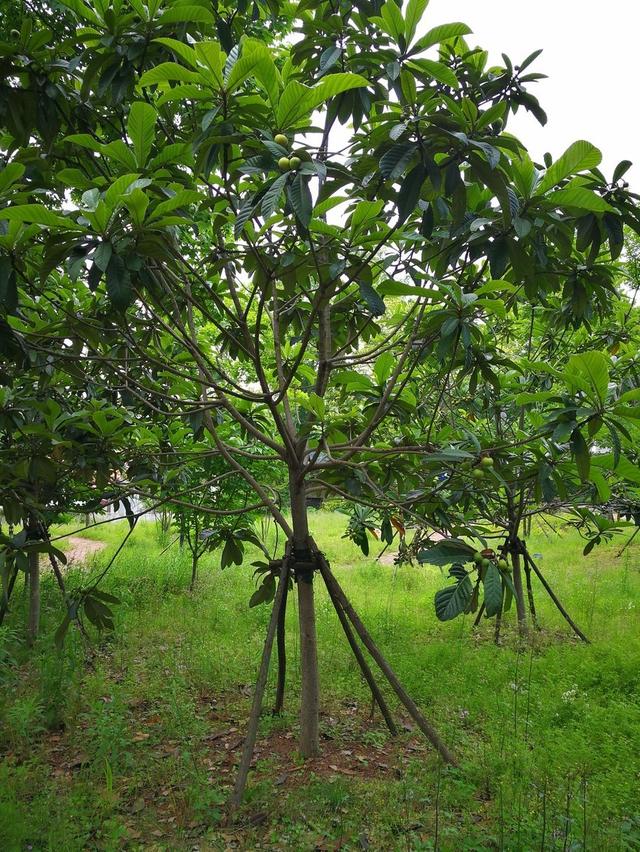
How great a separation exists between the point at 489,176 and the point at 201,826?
→ 98.5 inches

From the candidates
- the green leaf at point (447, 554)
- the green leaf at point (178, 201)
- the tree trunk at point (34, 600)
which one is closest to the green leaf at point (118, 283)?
the green leaf at point (178, 201)

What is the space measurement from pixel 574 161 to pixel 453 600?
4.13 ft

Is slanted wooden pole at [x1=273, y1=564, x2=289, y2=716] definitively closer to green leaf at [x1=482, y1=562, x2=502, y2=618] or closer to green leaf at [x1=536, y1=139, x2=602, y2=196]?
green leaf at [x1=482, y1=562, x2=502, y2=618]

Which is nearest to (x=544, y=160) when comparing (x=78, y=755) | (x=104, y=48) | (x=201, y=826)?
(x=104, y=48)

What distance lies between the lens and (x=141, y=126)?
165cm

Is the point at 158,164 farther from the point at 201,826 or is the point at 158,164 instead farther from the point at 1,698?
the point at 1,698

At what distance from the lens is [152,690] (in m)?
3.61

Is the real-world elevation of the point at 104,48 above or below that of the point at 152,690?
above

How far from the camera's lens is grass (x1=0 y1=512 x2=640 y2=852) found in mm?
2230

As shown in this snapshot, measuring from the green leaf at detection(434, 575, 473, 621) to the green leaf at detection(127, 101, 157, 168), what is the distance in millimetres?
1506

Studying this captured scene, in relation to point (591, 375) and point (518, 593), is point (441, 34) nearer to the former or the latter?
point (591, 375)

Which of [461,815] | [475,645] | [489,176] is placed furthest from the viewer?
[475,645]

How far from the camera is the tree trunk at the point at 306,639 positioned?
2.84 m

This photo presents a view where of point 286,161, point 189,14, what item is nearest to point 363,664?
point 286,161
